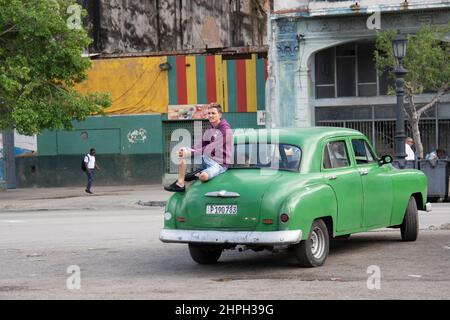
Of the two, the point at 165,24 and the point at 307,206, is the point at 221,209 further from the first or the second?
the point at 165,24

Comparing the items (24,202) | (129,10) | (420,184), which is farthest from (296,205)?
(129,10)

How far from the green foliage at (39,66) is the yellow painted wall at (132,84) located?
674 centimetres

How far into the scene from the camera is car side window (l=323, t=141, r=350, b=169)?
38.2 feet

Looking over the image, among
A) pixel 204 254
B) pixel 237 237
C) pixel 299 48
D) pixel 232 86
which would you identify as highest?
pixel 299 48

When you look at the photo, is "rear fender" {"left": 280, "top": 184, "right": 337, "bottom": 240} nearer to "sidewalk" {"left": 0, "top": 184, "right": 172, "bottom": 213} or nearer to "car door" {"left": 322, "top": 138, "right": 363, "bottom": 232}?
"car door" {"left": 322, "top": 138, "right": 363, "bottom": 232}

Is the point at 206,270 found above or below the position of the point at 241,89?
below

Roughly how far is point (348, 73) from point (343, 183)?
24.2 meters

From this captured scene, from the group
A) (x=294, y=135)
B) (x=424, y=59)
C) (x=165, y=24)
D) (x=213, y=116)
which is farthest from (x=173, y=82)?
(x=294, y=135)

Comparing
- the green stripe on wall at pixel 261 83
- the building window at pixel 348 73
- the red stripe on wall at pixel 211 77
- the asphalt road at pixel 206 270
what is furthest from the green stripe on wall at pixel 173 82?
the asphalt road at pixel 206 270

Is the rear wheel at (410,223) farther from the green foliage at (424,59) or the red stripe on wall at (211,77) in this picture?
the red stripe on wall at (211,77)

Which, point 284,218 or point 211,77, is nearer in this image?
point 284,218

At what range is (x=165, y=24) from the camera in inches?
1620

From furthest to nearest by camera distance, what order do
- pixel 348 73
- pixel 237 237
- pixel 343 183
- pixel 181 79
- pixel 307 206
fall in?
pixel 181 79 → pixel 348 73 → pixel 343 183 → pixel 307 206 → pixel 237 237

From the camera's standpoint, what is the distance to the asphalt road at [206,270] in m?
9.27
